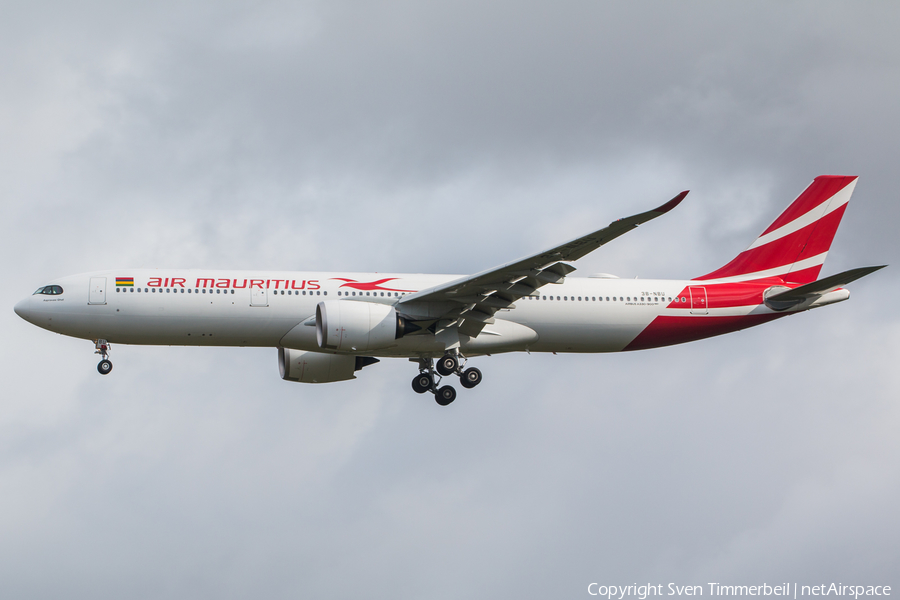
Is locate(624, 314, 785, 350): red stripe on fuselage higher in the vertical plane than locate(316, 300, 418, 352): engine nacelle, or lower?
lower

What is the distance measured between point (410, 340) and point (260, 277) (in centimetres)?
573

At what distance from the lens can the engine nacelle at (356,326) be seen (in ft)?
111

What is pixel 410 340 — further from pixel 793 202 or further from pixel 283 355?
pixel 793 202

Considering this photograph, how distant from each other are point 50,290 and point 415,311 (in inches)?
504

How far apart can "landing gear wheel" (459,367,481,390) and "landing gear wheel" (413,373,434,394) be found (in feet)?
6.26

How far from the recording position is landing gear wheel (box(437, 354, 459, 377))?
3678 centimetres

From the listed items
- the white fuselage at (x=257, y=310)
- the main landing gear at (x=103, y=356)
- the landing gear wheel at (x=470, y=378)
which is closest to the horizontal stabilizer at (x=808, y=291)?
the white fuselage at (x=257, y=310)

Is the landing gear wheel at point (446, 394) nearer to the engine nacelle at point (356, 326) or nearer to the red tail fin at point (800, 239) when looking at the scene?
the engine nacelle at point (356, 326)

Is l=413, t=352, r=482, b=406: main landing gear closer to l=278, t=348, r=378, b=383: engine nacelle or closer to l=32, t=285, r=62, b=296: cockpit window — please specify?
l=278, t=348, r=378, b=383: engine nacelle

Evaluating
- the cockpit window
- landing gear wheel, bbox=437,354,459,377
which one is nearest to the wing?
landing gear wheel, bbox=437,354,459,377

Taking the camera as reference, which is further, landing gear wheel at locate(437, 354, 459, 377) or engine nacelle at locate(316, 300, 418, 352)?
landing gear wheel at locate(437, 354, 459, 377)

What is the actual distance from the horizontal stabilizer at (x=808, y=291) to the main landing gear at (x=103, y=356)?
24.6m

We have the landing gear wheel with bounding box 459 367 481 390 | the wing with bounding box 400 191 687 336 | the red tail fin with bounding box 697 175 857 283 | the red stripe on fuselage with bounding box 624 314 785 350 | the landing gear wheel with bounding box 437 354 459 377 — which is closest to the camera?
the wing with bounding box 400 191 687 336

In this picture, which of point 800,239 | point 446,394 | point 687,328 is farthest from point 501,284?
point 800,239
